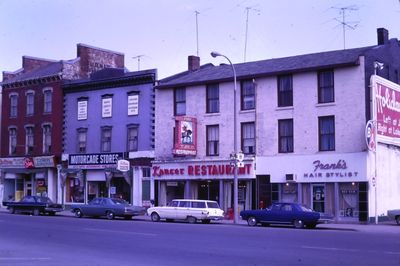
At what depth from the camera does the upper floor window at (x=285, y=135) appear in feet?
122

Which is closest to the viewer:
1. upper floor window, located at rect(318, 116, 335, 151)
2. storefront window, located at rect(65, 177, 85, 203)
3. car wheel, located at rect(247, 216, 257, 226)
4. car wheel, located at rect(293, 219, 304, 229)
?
car wheel, located at rect(293, 219, 304, 229)

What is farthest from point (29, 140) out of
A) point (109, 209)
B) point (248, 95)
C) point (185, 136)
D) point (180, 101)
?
point (248, 95)

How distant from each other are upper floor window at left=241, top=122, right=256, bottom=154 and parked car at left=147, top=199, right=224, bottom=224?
216 inches

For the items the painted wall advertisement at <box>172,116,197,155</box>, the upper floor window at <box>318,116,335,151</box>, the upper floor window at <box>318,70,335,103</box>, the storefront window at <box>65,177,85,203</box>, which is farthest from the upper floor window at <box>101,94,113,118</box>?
the upper floor window at <box>318,116,335,151</box>

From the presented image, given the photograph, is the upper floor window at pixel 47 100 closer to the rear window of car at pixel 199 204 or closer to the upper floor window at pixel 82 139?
the upper floor window at pixel 82 139

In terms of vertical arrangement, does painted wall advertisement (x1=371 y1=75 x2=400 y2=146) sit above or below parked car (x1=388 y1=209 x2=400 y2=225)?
above

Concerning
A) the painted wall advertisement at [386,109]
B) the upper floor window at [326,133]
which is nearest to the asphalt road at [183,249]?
the upper floor window at [326,133]

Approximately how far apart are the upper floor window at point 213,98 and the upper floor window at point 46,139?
15.8 metres

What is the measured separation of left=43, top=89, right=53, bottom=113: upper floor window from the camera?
163ft

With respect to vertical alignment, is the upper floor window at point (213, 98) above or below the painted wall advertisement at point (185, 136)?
above

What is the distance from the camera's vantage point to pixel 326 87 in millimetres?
35906

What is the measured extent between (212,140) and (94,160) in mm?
10521

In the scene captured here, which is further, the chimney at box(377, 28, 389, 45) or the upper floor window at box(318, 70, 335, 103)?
the chimney at box(377, 28, 389, 45)

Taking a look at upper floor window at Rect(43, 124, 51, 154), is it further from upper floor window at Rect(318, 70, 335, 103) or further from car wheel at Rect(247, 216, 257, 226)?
upper floor window at Rect(318, 70, 335, 103)
